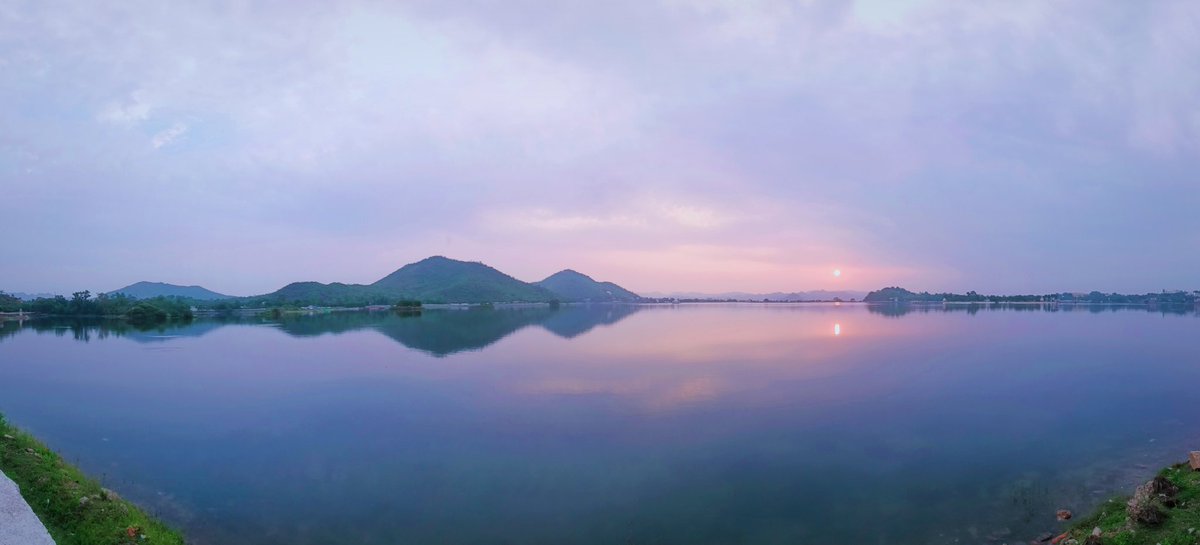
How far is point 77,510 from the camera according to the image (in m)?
10.1

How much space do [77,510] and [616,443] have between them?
12.5 m

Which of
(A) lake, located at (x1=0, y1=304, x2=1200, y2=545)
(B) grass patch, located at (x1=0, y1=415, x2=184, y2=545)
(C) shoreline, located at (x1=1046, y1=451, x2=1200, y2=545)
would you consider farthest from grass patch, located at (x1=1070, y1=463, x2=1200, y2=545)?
(B) grass patch, located at (x1=0, y1=415, x2=184, y2=545)

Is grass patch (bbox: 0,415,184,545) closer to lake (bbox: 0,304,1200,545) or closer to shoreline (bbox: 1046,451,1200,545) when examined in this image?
lake (bbox: 0,304,1200,545)

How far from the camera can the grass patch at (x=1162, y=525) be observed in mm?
A: 8312

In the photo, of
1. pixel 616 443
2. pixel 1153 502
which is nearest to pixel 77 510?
pixel 616 443

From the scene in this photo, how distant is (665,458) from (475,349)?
110 feet

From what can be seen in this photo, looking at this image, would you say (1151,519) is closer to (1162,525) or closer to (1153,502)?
(1162,525)

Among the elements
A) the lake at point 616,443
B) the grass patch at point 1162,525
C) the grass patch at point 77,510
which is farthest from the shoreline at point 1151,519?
the grass patch at point 77,510

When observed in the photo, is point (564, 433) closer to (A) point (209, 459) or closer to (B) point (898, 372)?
(A) point (209, 459)

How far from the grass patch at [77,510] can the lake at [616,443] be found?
52.4 inches

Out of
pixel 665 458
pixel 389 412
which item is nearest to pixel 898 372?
pixel 665 458

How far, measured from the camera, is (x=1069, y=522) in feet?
37.7

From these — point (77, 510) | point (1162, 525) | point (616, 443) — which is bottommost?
point (616, 443)

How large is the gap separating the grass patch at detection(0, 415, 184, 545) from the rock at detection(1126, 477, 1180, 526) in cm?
1593
